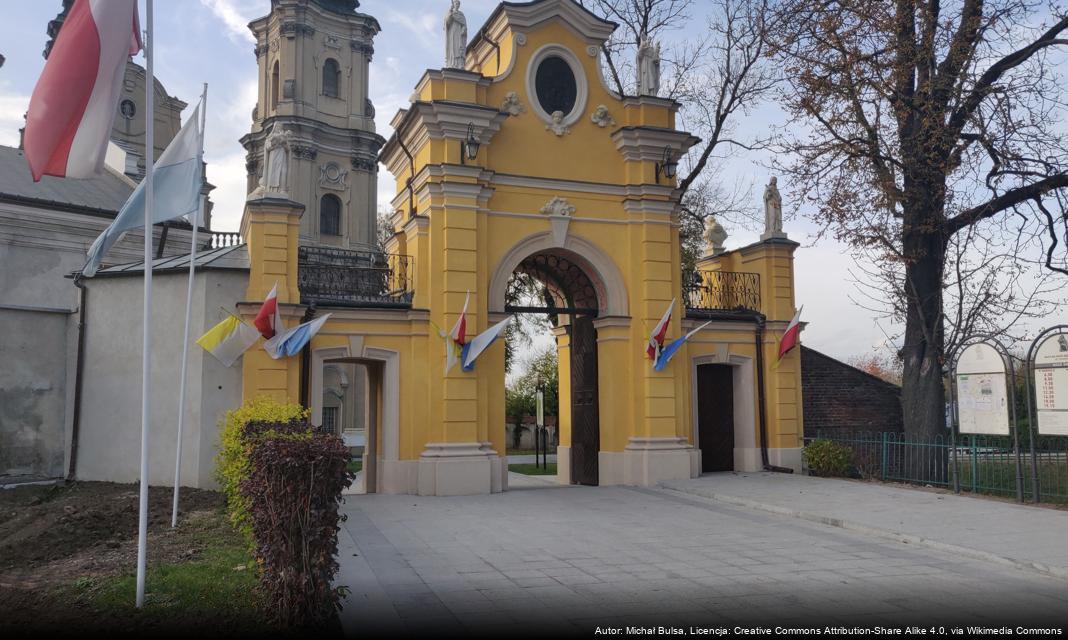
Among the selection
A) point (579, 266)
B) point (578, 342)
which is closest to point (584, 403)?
point (578, 342)

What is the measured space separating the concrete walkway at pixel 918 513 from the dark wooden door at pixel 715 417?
73.0 inches

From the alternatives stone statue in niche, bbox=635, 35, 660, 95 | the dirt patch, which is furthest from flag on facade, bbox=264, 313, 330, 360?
stone statue in niche, bbox=635, 35, 660, 95

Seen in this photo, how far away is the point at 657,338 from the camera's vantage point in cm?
1670

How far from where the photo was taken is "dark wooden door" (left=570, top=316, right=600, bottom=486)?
17.6 meters

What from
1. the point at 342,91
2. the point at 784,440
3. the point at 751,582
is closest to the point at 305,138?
the point at 342,91

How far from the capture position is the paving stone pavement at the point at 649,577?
21.2ft

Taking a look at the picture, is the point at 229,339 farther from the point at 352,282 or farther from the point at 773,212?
the point at 773,212

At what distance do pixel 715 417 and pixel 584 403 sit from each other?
327cm

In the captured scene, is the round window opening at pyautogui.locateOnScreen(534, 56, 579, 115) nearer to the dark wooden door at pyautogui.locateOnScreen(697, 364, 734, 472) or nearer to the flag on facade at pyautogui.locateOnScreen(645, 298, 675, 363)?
the flag on facade at pyautogui.locateOnScreen(645, 298, 675, 363)

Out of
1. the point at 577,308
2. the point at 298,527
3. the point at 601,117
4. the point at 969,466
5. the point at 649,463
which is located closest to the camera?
the point at 298,527

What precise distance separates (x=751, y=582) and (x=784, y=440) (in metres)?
11.3

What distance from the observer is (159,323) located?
1550 centimetres

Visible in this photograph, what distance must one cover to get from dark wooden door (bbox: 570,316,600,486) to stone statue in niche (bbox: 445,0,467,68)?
19.4ft

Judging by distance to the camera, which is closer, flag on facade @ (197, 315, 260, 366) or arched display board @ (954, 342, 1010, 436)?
arched display board @ (954, 342, 1010, 436)
